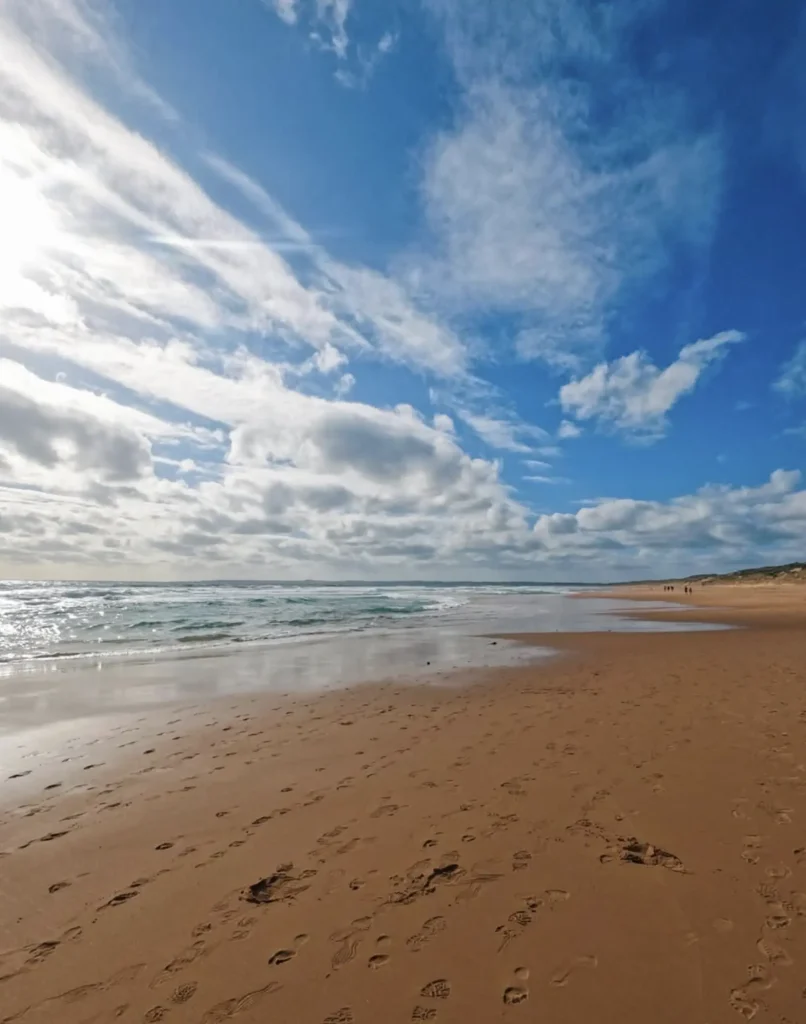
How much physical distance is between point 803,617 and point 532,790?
34.9 metres

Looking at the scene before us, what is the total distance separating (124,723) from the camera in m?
11.1

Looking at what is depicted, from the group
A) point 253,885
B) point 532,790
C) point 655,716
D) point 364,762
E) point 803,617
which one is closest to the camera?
point 253,885

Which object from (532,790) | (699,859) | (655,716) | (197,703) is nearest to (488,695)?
(655,716)

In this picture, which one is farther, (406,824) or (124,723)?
(124,723)

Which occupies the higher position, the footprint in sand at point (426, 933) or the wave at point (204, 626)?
the wave at point (204, 626)

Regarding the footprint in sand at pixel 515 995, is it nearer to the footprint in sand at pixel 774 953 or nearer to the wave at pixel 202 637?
the footprint in sand at pixel 774 953

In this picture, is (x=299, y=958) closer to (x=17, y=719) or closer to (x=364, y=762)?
(x=364, y=762)

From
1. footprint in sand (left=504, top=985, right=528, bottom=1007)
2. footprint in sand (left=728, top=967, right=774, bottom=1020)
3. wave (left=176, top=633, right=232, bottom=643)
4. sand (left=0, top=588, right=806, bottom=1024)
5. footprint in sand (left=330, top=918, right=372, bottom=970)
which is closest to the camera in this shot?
footprint in sand (left=728, top=967, right=774, bottom=1020)

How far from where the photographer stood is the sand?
3635 mm

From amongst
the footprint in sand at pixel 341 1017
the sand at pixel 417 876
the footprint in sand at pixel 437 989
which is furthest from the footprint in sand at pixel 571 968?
the footprint in sand at pixel 341 1017

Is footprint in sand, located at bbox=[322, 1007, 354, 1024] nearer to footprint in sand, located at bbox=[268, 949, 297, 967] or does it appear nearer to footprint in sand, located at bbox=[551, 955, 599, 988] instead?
footprint in sand, located at bbox=[268, 949, 297, 967]

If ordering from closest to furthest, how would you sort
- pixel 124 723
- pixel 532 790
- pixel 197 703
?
pixel 532 790
pixel 124 723
pixel 197 703

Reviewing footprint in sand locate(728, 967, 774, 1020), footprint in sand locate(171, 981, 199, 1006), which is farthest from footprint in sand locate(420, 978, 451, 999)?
footprint in sand locate(728, 967, 774, 1020)

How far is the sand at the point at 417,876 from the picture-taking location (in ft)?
11.9
